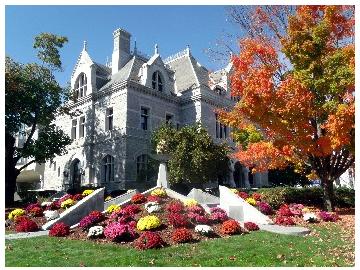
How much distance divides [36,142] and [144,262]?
74.0 feet

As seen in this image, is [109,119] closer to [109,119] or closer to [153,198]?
[109,119]

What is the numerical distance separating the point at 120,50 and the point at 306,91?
78.9ft

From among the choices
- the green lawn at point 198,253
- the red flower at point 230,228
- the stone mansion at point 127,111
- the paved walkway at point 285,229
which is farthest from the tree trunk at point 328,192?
the stone mansion at point 127,111

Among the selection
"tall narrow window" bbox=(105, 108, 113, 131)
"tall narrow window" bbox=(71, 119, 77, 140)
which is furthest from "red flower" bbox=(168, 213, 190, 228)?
"tall narrow window" bbox=(71, 119, 77, 140)

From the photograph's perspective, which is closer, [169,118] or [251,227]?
[251,227]

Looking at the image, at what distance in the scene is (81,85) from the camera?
37.1 meters

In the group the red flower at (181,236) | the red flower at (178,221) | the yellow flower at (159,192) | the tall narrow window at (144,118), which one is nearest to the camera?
the red flower at (181,236)

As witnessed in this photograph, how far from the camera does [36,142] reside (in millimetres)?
29297

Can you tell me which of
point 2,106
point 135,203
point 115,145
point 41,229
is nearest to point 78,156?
point 115,145

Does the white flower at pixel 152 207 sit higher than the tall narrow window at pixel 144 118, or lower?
lower

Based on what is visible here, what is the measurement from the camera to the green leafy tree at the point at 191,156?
26.7 m

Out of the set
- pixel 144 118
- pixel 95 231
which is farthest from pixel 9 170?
pixel 95 231

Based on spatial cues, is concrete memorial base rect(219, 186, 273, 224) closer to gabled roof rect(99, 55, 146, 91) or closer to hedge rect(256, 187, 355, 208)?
hedge rect(256, 187, 355, 208)

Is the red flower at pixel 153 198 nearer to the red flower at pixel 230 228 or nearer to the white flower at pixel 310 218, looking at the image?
the red flower at pixel 230 228
